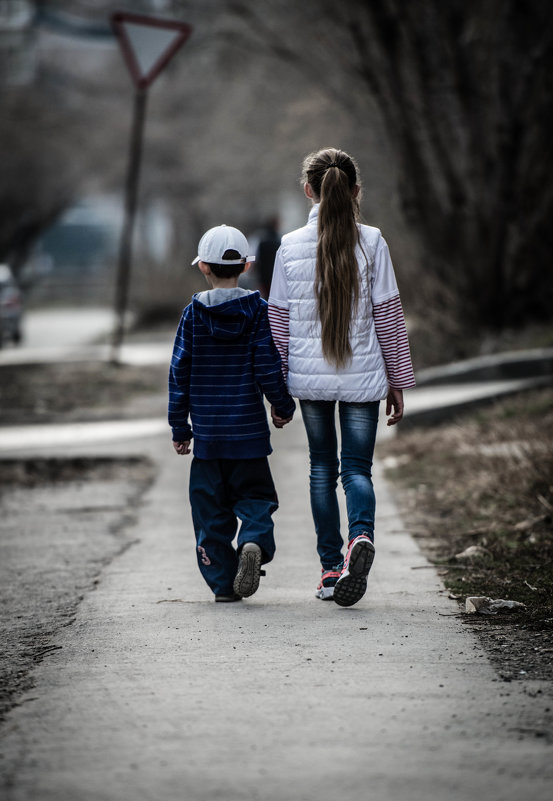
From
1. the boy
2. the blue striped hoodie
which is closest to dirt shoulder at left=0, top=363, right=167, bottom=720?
the boy

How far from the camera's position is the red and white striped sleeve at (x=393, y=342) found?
499cm

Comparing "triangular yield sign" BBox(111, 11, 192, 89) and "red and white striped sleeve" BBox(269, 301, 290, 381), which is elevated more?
"triangular yield sign" BBox(111, 11, 192, 89)

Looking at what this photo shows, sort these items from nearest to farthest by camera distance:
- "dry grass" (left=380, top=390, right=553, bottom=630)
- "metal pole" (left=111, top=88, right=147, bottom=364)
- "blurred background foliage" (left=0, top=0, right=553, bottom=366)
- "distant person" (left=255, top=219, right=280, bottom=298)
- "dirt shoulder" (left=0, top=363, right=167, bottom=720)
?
"dirt shoulder" (left=0, top=363, right=167, bottom=720), "dry grass" (left=380, top=390, right=553, bottom=630), "blurred background foliage" (left=0, top=0, right=553, bottom=366), "metal pole" (left=111, top=88, right=147, bottom=364), "distant person" (left=255, top=219, right=280, bottom=298)

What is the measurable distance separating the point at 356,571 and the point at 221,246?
1401 mm

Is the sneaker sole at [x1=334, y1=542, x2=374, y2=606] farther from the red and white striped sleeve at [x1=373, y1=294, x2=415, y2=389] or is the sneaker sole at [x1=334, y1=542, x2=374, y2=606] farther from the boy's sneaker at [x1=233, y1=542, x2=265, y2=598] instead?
the red and white striped sleeve at [x1=373, y1=294, x2=415, y2=389]

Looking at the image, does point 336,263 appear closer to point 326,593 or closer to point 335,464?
point 335,464

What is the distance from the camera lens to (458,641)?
4.32m

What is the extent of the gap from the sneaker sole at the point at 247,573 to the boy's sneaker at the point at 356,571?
35cm

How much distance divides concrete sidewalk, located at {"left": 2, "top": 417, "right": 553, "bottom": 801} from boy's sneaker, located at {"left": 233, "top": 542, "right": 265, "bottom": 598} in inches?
3.2

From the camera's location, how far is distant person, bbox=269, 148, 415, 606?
4938mm

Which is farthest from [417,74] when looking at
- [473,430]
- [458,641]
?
[458,641]

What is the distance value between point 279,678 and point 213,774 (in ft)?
2.79

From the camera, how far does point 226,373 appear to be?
502 centimetres

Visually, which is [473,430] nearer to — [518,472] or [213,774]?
[518,472]
